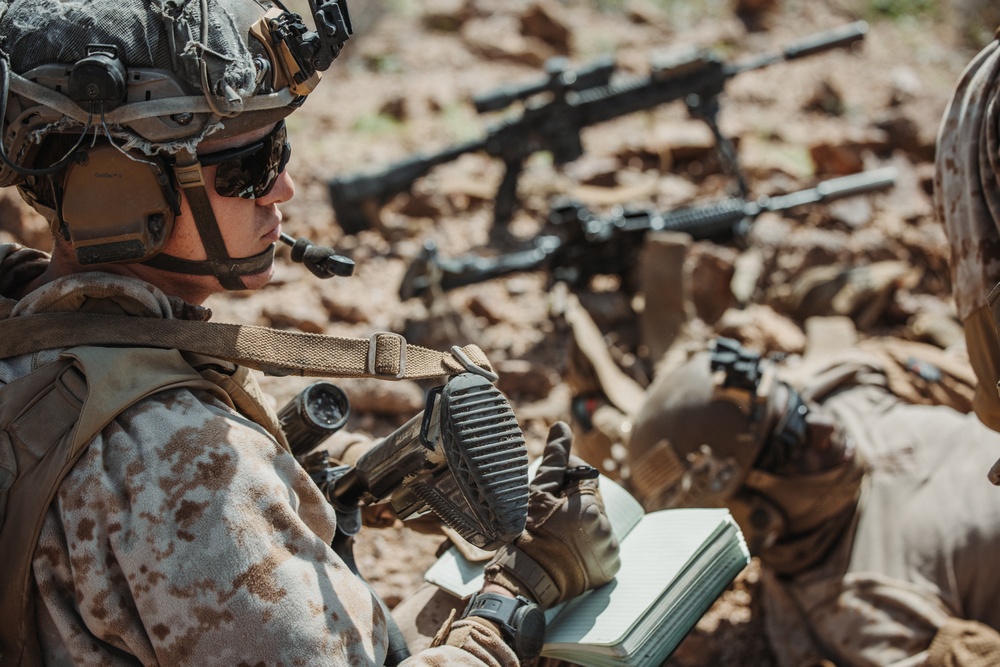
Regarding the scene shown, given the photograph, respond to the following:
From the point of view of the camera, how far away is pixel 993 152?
2393 mm

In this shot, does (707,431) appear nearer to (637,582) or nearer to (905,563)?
(905,563)

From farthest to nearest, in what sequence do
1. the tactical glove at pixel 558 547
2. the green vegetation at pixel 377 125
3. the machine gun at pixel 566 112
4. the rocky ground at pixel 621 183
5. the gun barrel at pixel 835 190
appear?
the green vegetation at pixel 377 125 → the machine gun at pixel 566 112 → the gun barrel at pixel 835 190 → the rocky ground at pixel 621 183 → the tactical glove at pixel 558 547

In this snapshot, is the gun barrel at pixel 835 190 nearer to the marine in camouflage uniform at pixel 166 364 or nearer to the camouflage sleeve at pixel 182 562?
the marine in camouflage uniform at pixel 166 364

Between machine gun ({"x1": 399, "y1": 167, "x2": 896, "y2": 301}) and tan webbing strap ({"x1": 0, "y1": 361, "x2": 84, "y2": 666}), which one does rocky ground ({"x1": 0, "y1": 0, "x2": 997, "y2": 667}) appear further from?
tan webbing strap ({"x1": 0, "y1": 361, "x2": 84, "y2": 666})

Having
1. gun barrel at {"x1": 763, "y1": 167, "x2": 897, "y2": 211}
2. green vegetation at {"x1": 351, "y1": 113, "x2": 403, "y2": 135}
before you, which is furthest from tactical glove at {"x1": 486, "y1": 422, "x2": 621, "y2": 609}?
green vegetation at {"x1": 351, "y1": 113, "x2": 403, "y2": 135}

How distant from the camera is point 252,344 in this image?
2.09 meters

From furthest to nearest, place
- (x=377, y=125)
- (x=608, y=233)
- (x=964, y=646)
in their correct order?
(x=377, y=125) → (x=608, y=233) → (x=964, y=646)

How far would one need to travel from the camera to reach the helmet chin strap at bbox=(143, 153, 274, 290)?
201cm

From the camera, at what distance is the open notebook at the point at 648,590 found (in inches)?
88.5

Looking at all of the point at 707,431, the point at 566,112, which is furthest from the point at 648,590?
the point at 566,112

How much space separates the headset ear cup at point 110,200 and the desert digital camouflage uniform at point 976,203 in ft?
6.57

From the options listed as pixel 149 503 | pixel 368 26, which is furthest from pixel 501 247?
pixel 149 503

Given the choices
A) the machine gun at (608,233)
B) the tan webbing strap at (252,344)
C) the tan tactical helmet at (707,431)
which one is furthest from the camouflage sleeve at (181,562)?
the machine gun at (608,233)

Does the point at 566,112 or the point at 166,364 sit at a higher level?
the point at 166,364
